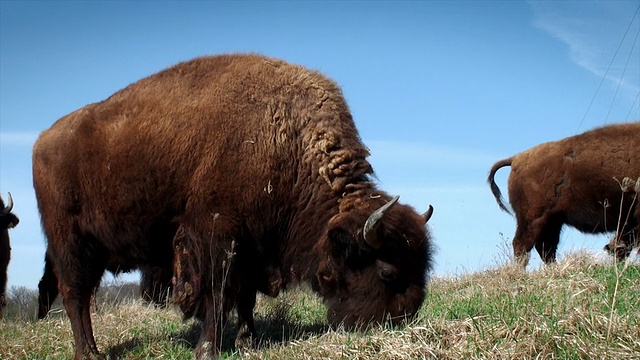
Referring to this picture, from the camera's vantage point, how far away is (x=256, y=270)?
6828 millimetres

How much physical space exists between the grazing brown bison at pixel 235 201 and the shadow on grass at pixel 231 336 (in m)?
0.26

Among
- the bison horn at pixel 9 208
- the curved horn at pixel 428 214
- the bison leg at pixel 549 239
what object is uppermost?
the curved horn at pixel 428 214

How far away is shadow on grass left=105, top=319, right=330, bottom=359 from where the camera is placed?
23.0 feet

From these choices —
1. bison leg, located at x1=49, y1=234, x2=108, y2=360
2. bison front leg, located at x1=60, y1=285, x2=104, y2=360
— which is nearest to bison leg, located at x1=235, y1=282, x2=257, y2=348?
bison front leg, located at x1=60, y1=285, x2=104, y2=360

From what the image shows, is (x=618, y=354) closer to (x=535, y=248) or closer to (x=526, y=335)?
(x=526, y=335)

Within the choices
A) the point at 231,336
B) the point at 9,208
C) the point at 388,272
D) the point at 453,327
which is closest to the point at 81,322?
Answer: the point at 231,336

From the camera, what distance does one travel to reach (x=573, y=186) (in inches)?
557

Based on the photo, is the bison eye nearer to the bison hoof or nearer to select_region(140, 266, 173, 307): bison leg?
the bison hoof

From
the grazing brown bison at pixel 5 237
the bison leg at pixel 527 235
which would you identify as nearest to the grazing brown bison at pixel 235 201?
the grazing brown bison at pixel 5 237

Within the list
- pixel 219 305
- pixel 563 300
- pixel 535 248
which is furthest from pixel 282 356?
pixel 535 248

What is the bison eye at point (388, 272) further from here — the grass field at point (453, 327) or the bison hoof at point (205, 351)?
the bison hoof at point (205, 351)

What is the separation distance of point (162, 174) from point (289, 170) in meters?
1.17

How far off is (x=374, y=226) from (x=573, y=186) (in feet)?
30.0

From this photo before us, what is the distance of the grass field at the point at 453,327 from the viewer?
4.75 m
